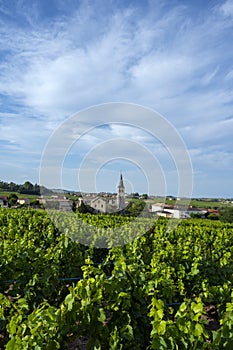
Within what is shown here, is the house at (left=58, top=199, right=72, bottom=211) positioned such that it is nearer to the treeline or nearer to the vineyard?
the vineyard

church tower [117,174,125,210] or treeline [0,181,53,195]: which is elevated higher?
treeline [0,181,53,195]

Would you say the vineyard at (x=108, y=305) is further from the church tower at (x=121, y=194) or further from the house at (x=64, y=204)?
the church tower at (x=121, y=194)

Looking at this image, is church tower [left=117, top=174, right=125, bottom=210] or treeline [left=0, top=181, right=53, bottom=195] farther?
treeline [left=0, top=181, right=53, bottom=195]

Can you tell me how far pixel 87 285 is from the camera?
3.61 metres

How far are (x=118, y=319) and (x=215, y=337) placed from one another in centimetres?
110

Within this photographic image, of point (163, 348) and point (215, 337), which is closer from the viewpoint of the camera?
point (163, 348)

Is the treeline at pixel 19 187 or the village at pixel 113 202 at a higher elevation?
the treeline at pixel 19 187

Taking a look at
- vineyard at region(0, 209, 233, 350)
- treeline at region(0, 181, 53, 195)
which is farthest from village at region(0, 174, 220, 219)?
treeline at region(0, 181, 53, 195)

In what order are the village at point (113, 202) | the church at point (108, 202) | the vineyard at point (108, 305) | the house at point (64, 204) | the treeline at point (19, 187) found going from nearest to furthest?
the vineyard at point (108, 305), the village at point (113, 202), the house at point (64, 204), the church at point (108, 202), the treeline at point (19, 187)

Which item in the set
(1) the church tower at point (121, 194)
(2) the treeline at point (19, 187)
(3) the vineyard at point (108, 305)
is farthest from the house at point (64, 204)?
(2) the treeline at point (19, 187)

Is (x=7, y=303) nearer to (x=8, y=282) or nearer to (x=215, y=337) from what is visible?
(x=8, y=282)

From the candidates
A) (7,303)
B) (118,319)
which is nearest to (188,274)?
(118,319)

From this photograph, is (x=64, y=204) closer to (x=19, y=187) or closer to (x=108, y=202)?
(x=108, y=202)

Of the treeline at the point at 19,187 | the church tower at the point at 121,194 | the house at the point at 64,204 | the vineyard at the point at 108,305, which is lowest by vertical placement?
the vineyard at the point at 108,305
